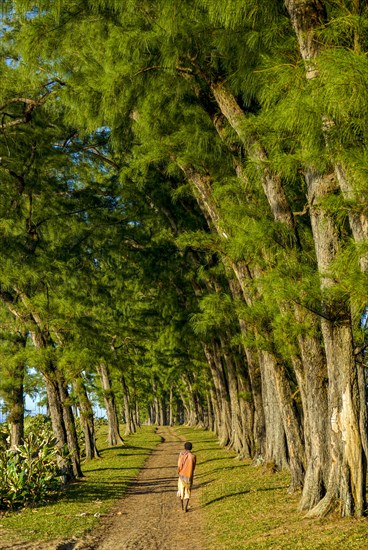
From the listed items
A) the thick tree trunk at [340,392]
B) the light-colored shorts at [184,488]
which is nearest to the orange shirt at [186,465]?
the light-colored shorts at [184,488]

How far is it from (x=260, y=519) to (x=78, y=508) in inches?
207

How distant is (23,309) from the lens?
20844 millimetres

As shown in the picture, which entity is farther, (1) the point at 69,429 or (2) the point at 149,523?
(1) the point at 69,429

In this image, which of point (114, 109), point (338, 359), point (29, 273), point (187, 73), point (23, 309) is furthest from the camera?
point (23, 309)

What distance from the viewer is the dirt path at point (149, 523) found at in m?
10.8

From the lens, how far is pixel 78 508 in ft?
49.4

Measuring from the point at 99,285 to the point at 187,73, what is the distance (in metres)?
12.8

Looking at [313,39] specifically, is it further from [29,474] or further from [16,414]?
[16,414]

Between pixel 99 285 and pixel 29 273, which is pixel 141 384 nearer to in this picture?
pixel 99 285

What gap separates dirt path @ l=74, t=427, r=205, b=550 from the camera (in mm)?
10805

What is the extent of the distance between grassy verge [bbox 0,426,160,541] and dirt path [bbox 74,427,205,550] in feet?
1.29

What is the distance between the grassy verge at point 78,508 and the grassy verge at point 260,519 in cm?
245

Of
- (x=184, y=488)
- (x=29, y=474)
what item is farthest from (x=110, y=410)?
(x=184, y=488)

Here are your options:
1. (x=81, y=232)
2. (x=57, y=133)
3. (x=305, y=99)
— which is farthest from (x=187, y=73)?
(x=81, y=232)
